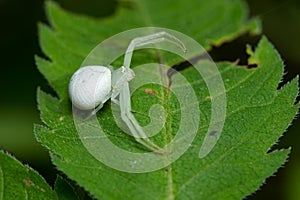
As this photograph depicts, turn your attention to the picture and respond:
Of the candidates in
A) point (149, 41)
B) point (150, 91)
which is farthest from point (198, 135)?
point (149, 41)

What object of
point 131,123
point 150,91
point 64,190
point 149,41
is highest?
point 149,41

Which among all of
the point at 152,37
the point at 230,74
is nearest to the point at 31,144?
the point at 152,37

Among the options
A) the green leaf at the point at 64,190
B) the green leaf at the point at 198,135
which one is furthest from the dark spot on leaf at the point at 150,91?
the green leaf at the point at 64,190

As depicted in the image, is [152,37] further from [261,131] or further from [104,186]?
[104,186]

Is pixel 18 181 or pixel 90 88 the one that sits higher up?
pixel 90 88

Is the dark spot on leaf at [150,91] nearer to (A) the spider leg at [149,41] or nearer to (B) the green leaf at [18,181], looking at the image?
(A) the spider leg at [149,41]

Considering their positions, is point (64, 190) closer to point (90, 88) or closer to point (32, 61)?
point (90, 88)

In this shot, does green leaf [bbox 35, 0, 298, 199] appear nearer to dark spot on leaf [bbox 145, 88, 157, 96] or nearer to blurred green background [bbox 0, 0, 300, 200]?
dark spot on leaf [bbox 145, 88, 157, 96]
